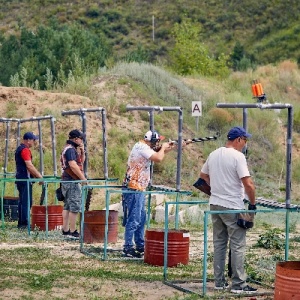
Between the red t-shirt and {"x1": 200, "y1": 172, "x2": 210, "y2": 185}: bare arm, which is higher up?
the red t-shirt

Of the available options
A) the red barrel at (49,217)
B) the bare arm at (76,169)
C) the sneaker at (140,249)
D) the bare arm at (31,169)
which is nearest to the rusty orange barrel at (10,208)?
the red barrel at (49,217)

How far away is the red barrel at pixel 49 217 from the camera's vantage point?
51.3ft

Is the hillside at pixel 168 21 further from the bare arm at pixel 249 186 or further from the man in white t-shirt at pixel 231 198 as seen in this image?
the bare arm at pixel 249 186

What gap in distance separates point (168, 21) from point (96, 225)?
148ft

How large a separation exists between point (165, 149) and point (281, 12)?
1777 inches

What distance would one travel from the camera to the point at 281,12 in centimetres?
5566

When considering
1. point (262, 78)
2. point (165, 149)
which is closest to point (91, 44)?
point (262, 78)

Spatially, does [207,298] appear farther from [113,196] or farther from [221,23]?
[221,23]

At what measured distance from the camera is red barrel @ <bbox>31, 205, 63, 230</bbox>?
51.3 feet

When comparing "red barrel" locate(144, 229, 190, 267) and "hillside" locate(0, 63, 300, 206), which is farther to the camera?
"hillside" locate(0, 63, 300, 206)

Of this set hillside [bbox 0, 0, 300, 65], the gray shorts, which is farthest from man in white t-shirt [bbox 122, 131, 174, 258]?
hillside [bbox 0, 0, 300, 65]

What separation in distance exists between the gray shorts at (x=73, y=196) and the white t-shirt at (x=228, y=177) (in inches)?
201

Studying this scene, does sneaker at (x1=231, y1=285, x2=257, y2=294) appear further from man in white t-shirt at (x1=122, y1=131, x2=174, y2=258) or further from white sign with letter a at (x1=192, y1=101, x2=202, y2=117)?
white sign with letter a at (x1=192, y1=101, x2=202, y2=117)

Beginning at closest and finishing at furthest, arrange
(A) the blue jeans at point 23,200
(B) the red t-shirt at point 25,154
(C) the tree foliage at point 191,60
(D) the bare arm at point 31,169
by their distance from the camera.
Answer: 1. (D) the bare arm at point 31,169
2. (B) the red t-shirt at point 25,154
3. (A) the blue jeans at point 23,200
4. (C) the tree foliage at point 191,60
